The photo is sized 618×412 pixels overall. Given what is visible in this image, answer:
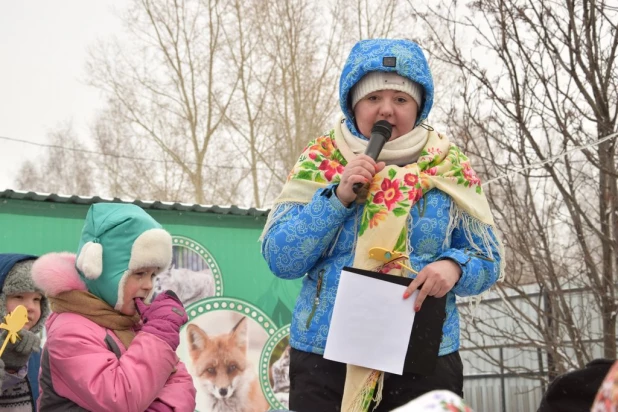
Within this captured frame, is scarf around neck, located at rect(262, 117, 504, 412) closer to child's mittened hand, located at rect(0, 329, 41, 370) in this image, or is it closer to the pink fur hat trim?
the pink fur hat trim

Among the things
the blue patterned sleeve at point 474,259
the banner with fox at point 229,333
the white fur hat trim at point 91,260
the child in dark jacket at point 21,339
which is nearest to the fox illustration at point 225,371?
the banner with fox at point 229,333

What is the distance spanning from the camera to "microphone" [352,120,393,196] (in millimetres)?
2203

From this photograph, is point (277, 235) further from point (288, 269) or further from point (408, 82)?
point (408, 82)

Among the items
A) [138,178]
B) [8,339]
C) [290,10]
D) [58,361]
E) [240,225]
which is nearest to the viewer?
[58,361]

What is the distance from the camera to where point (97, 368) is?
2467 mm

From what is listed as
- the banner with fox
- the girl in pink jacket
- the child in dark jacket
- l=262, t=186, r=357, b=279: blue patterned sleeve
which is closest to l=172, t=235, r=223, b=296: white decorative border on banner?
the banner with fox

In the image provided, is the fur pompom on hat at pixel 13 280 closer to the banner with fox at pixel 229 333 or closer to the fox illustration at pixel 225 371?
the banner with fox at pixel 229 333

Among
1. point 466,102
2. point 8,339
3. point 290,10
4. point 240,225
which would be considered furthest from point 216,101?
point 8,339

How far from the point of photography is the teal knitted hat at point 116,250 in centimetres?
264

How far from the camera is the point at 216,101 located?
21.0 metres

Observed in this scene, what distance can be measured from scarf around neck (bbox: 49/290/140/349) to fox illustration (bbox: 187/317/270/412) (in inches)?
136

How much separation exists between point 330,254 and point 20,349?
5.23ft

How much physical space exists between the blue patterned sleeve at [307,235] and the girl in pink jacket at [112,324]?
1.82 ft

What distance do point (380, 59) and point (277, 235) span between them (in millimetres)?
591
